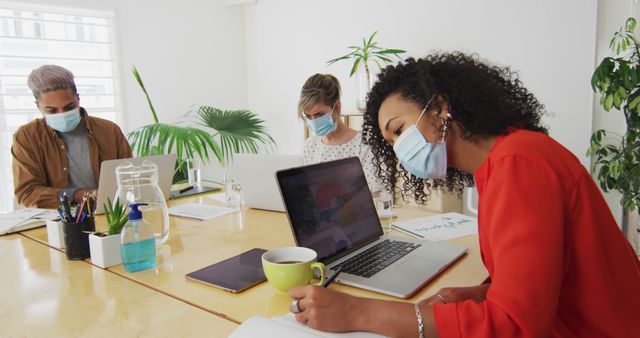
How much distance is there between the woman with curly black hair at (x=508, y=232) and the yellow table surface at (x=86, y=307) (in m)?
0.26

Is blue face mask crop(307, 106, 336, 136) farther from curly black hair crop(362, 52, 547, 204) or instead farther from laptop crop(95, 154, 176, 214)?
curly black hair crop(362, 52, 547, 204)

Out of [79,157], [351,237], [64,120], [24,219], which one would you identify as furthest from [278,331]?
[79,157]

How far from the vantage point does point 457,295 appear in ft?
3.04

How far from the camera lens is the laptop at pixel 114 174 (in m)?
1.67

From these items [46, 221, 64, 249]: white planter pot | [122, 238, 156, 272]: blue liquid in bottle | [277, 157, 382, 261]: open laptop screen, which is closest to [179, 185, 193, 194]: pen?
[46, 221, 64, 249]: white planter pot

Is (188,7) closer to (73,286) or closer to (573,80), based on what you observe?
(573,80)

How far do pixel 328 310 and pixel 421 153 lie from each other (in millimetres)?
442

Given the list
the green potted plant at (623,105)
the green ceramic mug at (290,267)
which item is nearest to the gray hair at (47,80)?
the green ceramic mug at (290,267)

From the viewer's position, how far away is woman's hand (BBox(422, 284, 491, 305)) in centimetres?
91

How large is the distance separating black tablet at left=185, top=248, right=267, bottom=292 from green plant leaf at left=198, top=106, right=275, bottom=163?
9.51ft

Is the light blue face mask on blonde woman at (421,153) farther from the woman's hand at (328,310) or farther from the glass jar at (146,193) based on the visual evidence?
the glass jar at (146,193)

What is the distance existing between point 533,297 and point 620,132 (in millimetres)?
2464

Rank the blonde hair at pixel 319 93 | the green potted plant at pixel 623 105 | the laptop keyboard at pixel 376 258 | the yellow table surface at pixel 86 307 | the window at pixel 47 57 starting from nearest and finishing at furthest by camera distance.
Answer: the yellow table surface at pixel 86 307 → the laptop keyboard at pixel 376 258 → the green potted plant at pixel 623 105 → the blonde hair at pixel 319 93 → the window at pixel 47 57

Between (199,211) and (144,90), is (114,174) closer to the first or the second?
(199,211)
